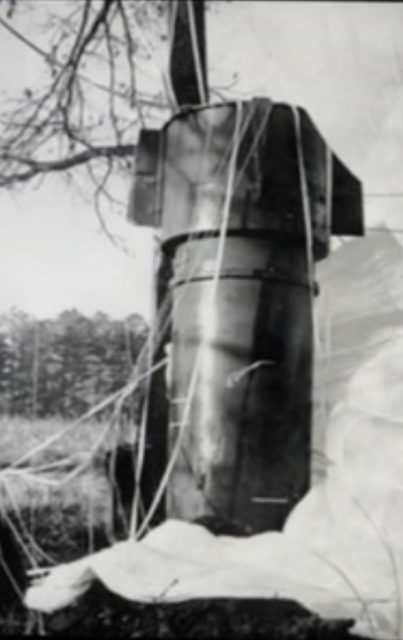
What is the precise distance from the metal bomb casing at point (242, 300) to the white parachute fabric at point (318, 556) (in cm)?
6

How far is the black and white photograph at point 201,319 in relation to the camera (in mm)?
1804

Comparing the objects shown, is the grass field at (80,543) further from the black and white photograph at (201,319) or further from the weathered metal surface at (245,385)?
the weathered metal surface at (245,385)

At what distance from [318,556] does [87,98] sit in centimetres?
122

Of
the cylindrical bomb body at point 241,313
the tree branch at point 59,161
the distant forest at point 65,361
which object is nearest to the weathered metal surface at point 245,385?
the cylindrical bomb body at point 241,313

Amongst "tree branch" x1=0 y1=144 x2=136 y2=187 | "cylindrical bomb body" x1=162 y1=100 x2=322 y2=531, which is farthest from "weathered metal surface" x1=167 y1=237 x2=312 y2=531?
"tree branch" x1=0 y1=144 x2=136 y2=187

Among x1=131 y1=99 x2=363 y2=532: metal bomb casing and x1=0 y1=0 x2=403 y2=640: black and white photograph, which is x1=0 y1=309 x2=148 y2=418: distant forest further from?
x1=131 y1=99 x2=363 y2=532: metal bomb casing

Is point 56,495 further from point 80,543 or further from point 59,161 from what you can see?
point 59,161

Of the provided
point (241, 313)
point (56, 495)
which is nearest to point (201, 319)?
point (241, 313)

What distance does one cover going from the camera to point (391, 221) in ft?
6.52

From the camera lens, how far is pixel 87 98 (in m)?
2.03

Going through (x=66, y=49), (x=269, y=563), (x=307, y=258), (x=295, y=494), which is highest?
(x=66, y=49)

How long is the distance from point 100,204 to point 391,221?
0.71 metres

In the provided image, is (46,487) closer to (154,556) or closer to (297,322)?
(154,556)

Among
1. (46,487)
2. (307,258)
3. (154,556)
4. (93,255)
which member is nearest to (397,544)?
Result: (154,556)
